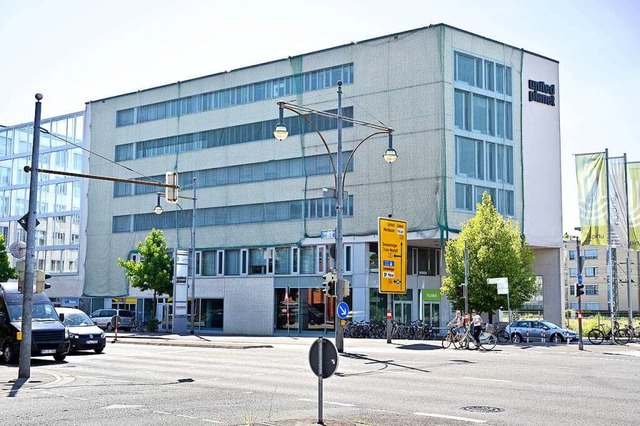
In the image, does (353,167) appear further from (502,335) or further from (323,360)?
(323,360)

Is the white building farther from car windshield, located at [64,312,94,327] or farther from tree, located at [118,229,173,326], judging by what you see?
car windshield, located at [64,312,94,327]

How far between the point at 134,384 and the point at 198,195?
1717 inches

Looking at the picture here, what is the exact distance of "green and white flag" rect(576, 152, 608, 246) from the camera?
46.4 metres

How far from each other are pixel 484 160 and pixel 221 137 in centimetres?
1951

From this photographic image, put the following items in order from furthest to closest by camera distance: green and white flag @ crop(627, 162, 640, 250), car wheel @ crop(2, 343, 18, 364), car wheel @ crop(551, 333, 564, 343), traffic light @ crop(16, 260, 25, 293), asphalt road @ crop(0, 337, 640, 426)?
green and white flag @ crop(627, 162, 640, 250), car wheel @ crop(551, 333, 564, 343), car wheel @ crop(2, 343, 18, 364), traffic light @ crop(16, 260, 25, 293), asphalt road @ crop(0, 337, 640, 426)

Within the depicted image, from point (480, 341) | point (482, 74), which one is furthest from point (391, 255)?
point (482, 74)

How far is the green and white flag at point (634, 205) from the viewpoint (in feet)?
155

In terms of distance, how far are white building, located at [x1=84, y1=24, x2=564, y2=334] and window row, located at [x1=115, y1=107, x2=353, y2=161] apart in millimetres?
113

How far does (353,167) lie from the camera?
52.8 m

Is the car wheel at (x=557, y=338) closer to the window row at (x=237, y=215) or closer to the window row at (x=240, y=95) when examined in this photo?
the window row at (x=237, y=215)

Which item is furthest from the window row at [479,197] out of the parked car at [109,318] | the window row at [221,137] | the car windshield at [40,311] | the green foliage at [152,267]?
the car windshield at [40,311]

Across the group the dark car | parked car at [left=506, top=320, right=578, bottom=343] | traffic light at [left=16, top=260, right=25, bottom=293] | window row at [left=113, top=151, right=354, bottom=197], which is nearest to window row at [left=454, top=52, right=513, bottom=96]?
window row at [left=113, top=151, right=354, bottom=197]

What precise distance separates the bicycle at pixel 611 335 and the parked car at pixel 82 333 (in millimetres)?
22129

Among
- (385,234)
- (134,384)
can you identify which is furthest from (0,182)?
(134,384)
